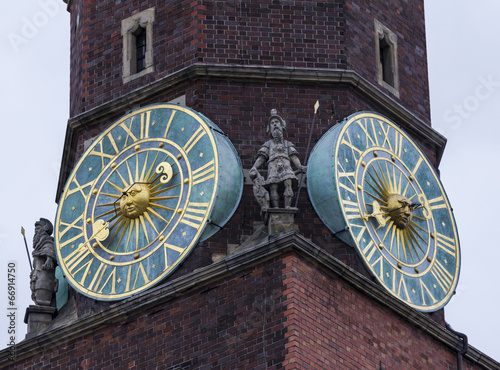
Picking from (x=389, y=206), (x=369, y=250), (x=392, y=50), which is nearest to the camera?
(x=369, y=250)

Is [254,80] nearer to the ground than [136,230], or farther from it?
farther from it

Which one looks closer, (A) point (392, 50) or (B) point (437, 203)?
(B) point (437, 203)

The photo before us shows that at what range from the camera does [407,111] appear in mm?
40500

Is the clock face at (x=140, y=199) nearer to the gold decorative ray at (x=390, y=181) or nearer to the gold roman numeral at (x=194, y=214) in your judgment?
the gold roman numeral at (x=194, y=214)

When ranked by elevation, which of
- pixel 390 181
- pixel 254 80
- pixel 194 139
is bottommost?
pixel 390 181

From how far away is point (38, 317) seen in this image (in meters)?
39.3

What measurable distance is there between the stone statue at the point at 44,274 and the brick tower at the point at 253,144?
233 mm

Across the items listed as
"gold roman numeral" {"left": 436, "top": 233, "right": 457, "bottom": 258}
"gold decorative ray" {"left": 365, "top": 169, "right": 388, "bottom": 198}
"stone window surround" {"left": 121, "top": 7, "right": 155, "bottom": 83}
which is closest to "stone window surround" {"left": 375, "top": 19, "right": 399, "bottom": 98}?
"gold decorative ray" {"left": 365, "top": 169, "right": 388, "bottom": 198}

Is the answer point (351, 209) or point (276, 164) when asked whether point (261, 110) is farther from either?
point (351, 209)

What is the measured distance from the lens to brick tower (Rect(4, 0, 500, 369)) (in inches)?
1451

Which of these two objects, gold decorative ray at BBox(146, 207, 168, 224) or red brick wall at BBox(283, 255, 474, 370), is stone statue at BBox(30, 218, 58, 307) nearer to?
gold decorative ray at BBox(146, 207, 168, 224)

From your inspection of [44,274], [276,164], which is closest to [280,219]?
[276,164]

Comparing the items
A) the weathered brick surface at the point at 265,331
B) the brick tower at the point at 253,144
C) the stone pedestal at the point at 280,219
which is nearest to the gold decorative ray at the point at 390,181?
the brick tower at the point at 253,144

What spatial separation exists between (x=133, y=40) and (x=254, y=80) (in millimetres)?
2504
